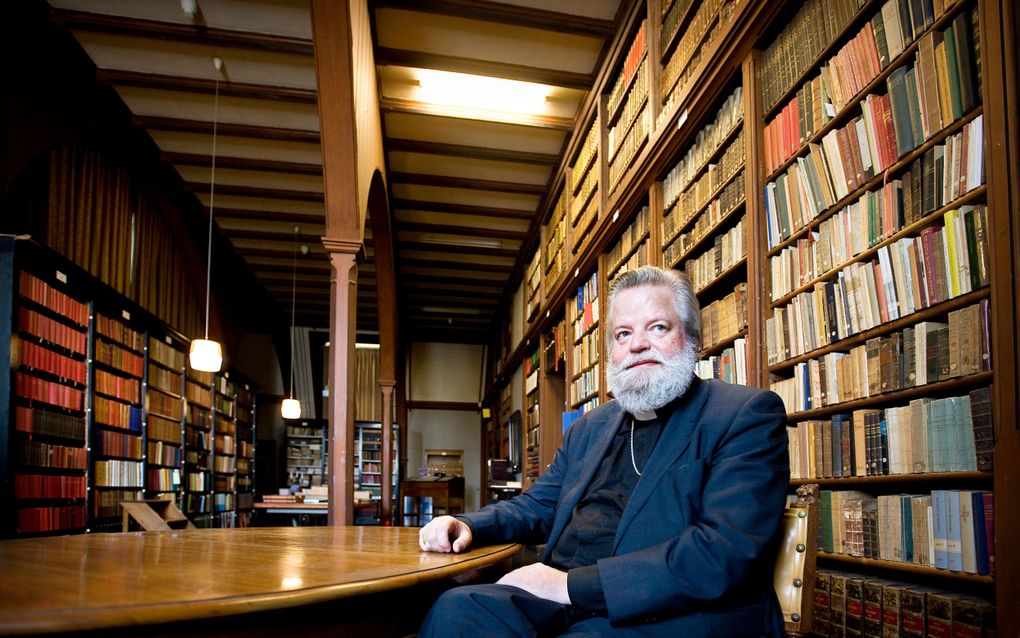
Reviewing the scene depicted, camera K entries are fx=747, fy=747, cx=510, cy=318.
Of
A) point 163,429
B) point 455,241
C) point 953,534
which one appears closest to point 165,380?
point 163,429

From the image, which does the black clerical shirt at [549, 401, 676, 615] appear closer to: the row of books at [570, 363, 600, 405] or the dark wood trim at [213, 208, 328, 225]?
the row of books at [570, 363, 600, 405]

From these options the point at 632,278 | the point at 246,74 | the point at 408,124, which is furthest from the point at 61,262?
the point at 632,278

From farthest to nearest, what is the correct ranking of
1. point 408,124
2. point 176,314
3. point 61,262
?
1. point 176,314
2. point 408,124
3. point 61,262

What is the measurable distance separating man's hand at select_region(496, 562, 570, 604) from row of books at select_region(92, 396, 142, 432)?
20.3 ft

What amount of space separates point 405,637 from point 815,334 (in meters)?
2.10

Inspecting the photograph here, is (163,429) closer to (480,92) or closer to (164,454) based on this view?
(164,454)

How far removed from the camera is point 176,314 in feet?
33.8

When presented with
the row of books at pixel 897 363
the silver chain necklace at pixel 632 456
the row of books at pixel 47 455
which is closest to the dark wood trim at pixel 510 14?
the row of books at pixel 897 363

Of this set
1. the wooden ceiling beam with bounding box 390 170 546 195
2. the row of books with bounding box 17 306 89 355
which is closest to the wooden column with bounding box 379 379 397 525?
the wooden ceiling beam with bounding box 390 170 546 195

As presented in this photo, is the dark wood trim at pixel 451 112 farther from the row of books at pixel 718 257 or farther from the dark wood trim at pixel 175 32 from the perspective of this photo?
the row of books at pixel 718 257

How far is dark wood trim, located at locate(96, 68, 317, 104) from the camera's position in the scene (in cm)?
684

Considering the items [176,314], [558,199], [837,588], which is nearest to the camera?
[837,588]

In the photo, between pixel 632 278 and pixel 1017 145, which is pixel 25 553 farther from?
pixel 1017 145

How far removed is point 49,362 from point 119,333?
59.8 inches
